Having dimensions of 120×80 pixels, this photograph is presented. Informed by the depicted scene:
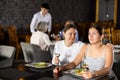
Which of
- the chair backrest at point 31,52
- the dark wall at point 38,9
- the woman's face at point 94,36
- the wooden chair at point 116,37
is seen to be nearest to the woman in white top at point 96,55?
the woman's face at point 94,36

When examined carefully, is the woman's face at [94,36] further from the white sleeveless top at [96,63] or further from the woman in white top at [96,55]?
the white sleeveless top at [96,63]

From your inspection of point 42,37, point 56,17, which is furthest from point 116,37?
point 56,17

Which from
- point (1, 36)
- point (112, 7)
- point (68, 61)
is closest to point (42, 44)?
point (68, 61)

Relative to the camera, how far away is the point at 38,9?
8.63 metres

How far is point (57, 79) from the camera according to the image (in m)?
2.15

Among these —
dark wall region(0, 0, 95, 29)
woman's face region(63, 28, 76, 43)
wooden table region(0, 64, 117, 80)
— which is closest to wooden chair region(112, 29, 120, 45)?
woman's face region(63, 28, 76, 43)

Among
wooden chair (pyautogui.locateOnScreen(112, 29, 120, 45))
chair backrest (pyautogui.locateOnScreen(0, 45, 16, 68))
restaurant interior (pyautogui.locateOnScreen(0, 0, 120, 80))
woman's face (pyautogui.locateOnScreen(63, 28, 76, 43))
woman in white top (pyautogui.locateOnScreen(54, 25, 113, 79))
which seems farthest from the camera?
restaurant interior (pyautogui.locateOnScreen(0, 0, 120, 80))

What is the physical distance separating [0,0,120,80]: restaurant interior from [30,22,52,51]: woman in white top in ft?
0.64

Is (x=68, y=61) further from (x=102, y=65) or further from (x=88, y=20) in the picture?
(x=88, y=20)

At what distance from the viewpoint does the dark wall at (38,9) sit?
7.76 m

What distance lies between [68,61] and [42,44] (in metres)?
1.65

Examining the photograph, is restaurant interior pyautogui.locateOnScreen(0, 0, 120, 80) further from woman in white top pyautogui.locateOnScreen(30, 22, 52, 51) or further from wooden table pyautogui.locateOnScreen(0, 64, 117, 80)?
wooden table pyautogui.locateOnScreen(0, 64, 117, 80)

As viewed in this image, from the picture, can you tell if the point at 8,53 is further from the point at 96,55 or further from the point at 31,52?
the point at 96,55

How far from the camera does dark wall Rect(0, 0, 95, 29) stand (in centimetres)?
776
